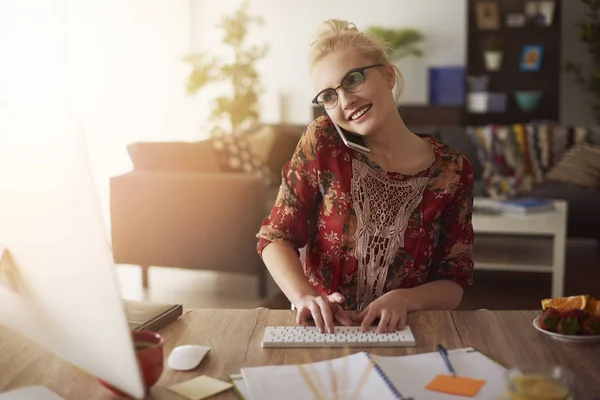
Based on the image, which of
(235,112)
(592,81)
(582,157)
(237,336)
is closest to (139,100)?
(235,112)

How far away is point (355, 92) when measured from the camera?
4.79 ft

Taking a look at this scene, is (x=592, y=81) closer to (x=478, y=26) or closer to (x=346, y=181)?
(x=478, y=26)

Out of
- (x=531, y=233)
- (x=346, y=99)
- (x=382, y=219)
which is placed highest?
(x=346, y=99)

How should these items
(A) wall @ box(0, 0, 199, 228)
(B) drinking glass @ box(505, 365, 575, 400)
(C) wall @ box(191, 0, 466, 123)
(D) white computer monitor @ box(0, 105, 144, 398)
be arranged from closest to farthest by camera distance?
(D) white computer monitor @ box(0, 105, 144, 398)
(B) drinking glass @ box(505, 365, 575, 400)
(A) wall @ box(0, 0, 199, 228)
(C) wall @ box(191, 0, 466, 123)

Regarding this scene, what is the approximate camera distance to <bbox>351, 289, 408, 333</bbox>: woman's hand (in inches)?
48.8

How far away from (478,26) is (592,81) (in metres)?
1.12

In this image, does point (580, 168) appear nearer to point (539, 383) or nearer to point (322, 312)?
point (322, 312)

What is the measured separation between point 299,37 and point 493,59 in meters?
1.88

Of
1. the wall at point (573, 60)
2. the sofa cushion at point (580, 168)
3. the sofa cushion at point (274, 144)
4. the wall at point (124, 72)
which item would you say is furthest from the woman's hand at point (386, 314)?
the wall at point (573, 60)

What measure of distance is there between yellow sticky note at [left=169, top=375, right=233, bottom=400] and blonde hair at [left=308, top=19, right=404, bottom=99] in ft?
2.38

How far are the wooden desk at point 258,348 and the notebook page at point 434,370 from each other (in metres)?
0.03

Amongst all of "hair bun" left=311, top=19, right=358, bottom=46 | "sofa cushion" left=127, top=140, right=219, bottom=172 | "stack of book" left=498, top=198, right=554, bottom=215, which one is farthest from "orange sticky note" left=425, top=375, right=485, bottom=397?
"sofa cushion" left=127, top=140, right=219, bottom=172

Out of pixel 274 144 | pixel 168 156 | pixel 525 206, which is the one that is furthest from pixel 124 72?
pixel 525 206

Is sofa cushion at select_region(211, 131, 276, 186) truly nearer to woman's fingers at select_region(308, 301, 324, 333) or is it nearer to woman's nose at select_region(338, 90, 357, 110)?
woman's nose at select_region(338, 90, 357, 110)
